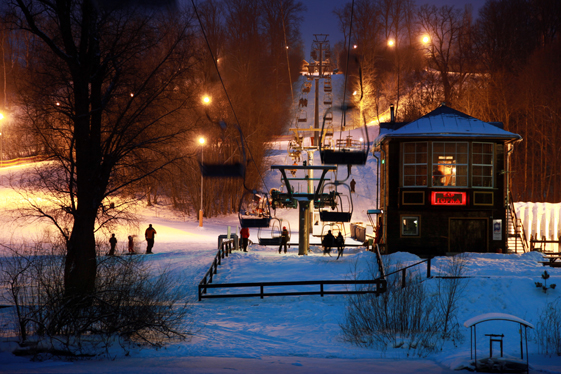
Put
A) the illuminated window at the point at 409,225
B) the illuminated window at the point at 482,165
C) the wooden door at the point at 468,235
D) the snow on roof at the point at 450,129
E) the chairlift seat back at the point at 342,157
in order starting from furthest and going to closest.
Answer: the illuminated window at the point at 409,225, the illuminated window at the point at 482,165, the wooden door at the point at 468,235, the snow on roof at the point at 450,129, the chairlift seat back at the point at 342,157

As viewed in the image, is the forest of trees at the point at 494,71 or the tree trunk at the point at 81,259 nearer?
the tree trunk at the point at 81,259

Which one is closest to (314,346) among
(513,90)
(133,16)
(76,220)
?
(76,220)

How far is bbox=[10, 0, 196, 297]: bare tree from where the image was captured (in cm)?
1271

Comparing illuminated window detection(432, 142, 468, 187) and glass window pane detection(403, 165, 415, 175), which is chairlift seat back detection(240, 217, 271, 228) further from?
illuminated window detection(432, 142, 468, 187)

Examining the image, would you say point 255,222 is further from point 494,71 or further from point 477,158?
point 494,71

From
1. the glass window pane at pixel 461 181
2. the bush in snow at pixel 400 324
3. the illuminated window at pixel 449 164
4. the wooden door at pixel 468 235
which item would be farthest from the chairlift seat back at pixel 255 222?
the glass window pane at pixel 461 181

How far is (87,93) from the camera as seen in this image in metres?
13.3

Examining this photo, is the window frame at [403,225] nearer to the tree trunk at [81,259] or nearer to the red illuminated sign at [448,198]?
the red illuminated sign at [448,198]

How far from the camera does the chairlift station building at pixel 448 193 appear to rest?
24812mm

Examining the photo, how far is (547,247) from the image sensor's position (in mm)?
27672

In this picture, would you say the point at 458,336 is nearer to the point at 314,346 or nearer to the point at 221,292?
the point at 314,346

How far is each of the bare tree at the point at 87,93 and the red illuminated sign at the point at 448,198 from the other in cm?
1596

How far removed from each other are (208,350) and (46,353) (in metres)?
3.50

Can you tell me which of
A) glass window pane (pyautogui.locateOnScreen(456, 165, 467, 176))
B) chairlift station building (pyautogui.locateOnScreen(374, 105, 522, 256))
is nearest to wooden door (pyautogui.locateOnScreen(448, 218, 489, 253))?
chairlift station building (pyautogui.locateOnScreen(374, 105, 522, 256))
